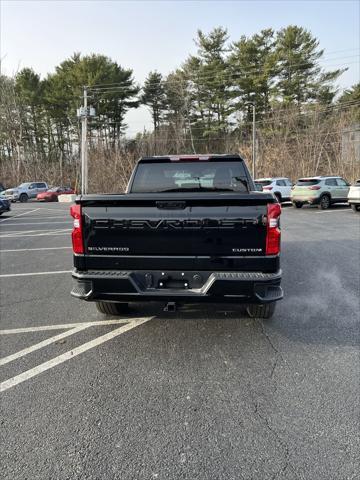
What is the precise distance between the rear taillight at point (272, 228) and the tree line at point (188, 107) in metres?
38.0

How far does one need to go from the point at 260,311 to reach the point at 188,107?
173ft

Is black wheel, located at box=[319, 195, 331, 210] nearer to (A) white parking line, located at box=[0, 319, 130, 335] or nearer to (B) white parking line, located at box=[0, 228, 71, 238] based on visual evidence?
(B) white parking line, located at box=[0, 228, 71, 238]

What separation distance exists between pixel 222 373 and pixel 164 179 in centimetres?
271

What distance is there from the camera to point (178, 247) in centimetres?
361

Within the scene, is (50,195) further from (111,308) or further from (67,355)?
(67,355)

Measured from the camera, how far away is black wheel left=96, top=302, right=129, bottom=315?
473 cm

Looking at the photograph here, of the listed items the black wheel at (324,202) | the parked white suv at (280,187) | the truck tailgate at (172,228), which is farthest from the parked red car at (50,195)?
the truck tailgate at (172,228)

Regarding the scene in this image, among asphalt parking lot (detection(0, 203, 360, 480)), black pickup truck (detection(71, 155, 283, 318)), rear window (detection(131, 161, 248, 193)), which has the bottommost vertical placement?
asphalt parking lot (detection(0, 203, 360, 480))

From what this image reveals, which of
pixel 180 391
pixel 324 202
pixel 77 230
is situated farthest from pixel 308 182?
pixel 180 391

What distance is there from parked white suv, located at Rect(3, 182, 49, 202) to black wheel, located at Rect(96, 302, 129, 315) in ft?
109

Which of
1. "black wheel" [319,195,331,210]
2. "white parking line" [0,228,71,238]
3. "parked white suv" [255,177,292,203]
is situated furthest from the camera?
"parked white suv" [255,177,292,203]

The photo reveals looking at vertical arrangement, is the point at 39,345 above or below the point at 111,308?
below

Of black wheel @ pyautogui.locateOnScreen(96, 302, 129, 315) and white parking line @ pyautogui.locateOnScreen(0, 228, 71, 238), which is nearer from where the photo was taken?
black wheel @ pyautogui.locateOnScreen(96, 302, 129, 315)

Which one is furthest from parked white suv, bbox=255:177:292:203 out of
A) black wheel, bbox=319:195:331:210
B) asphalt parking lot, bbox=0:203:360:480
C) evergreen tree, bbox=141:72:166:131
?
evergreen tree, bbox=141:72:166:131
